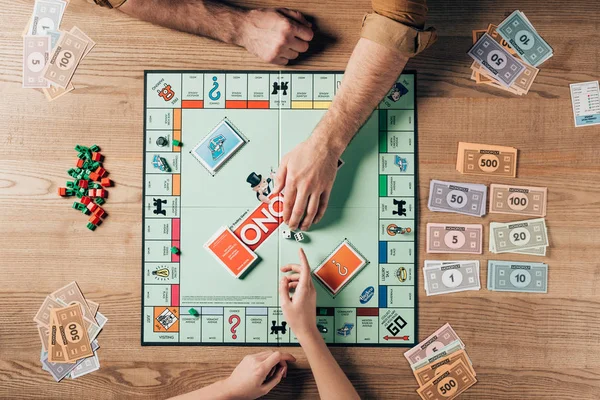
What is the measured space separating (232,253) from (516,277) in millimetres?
1101

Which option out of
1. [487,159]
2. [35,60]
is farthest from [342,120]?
[35,60]

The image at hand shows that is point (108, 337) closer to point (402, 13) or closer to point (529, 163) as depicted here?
point (402, 13)

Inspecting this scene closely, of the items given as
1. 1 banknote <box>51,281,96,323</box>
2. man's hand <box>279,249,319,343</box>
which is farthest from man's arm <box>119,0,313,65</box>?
1 banknote <box>51,281,96,323</box>

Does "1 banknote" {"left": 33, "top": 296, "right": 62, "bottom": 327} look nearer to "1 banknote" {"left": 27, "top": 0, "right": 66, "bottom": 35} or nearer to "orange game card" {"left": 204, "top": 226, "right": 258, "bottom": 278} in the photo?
"orange game card" {"left": 204, "top": 226, "right": 258, "bottom": 278}

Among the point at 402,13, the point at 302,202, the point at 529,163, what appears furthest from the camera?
the point at 529,163

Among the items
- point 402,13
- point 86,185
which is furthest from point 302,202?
point 86,185

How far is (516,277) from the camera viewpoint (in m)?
1.82

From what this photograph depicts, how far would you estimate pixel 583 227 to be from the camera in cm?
183

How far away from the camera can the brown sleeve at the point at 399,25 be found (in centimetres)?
158

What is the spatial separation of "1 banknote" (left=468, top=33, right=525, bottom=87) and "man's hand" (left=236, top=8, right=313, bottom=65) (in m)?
0.67

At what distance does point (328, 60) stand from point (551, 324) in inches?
52.8

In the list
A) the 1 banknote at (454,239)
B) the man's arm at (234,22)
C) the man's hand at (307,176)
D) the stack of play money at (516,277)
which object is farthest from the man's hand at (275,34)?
the stack of play money at (516,277)

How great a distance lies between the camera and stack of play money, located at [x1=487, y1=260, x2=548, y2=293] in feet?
5.96

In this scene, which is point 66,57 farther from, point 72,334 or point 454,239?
point 454,239
